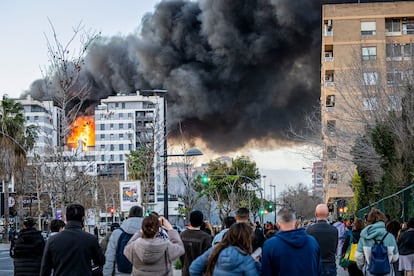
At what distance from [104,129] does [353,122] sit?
123175mm

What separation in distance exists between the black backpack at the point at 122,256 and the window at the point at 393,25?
50.3 metres

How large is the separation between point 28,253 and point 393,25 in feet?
165

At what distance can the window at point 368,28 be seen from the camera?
183 feet

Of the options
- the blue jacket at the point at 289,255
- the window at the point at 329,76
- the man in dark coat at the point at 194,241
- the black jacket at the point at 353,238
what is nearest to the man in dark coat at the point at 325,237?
the man in dark coat at the point at 194,241

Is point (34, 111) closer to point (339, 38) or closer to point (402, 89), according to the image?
point (339, 38)

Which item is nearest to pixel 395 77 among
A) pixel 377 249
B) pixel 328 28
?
pixel 377 249

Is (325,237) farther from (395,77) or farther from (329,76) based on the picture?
(329,76)

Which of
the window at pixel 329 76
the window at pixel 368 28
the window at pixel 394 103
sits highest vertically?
the window at pixel 368 28

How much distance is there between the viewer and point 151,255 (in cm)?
785

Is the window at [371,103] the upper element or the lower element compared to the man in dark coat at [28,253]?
upper

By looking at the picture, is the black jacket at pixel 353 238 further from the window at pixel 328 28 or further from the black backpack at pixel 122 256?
the window at pixel 328 28

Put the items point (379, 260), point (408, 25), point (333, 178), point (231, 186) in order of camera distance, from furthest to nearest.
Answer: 1. point (231, 186)
2. point (408, 25)
3. point (333, 178)
4. point (379, 260)

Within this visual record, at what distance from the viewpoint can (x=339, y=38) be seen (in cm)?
5662

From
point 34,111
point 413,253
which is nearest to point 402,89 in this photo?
point 413,253
